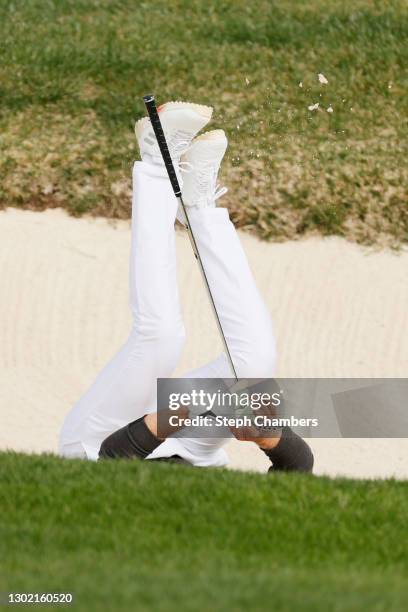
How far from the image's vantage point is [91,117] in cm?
1512

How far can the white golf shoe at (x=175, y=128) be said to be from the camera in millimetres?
7750

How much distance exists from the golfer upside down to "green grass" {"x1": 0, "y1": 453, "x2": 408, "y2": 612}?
0.43 m

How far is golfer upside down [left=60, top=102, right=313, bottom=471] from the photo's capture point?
24.7 feet

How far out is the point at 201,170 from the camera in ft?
25.9

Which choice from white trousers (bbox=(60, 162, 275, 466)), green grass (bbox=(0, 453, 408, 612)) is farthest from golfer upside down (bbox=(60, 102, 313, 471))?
green grass (bbox=(0, 453, 408, 612))

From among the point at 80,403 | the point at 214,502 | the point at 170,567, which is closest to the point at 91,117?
the point at 80,403

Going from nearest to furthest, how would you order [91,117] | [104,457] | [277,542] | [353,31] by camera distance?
[277,542], [104,457], [91,117], [353,31]

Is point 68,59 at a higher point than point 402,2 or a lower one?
lower

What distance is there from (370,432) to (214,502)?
5144mm

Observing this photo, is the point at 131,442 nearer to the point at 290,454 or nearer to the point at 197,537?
the point at 290,454

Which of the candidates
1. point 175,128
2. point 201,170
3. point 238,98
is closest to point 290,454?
point 201,170

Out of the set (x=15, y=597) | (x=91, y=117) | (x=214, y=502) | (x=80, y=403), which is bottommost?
(x=15, y=597)

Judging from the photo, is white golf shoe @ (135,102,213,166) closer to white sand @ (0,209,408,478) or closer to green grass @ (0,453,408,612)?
green grass @ (0,453,408,612)

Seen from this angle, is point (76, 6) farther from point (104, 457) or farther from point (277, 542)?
point (277, 542)
